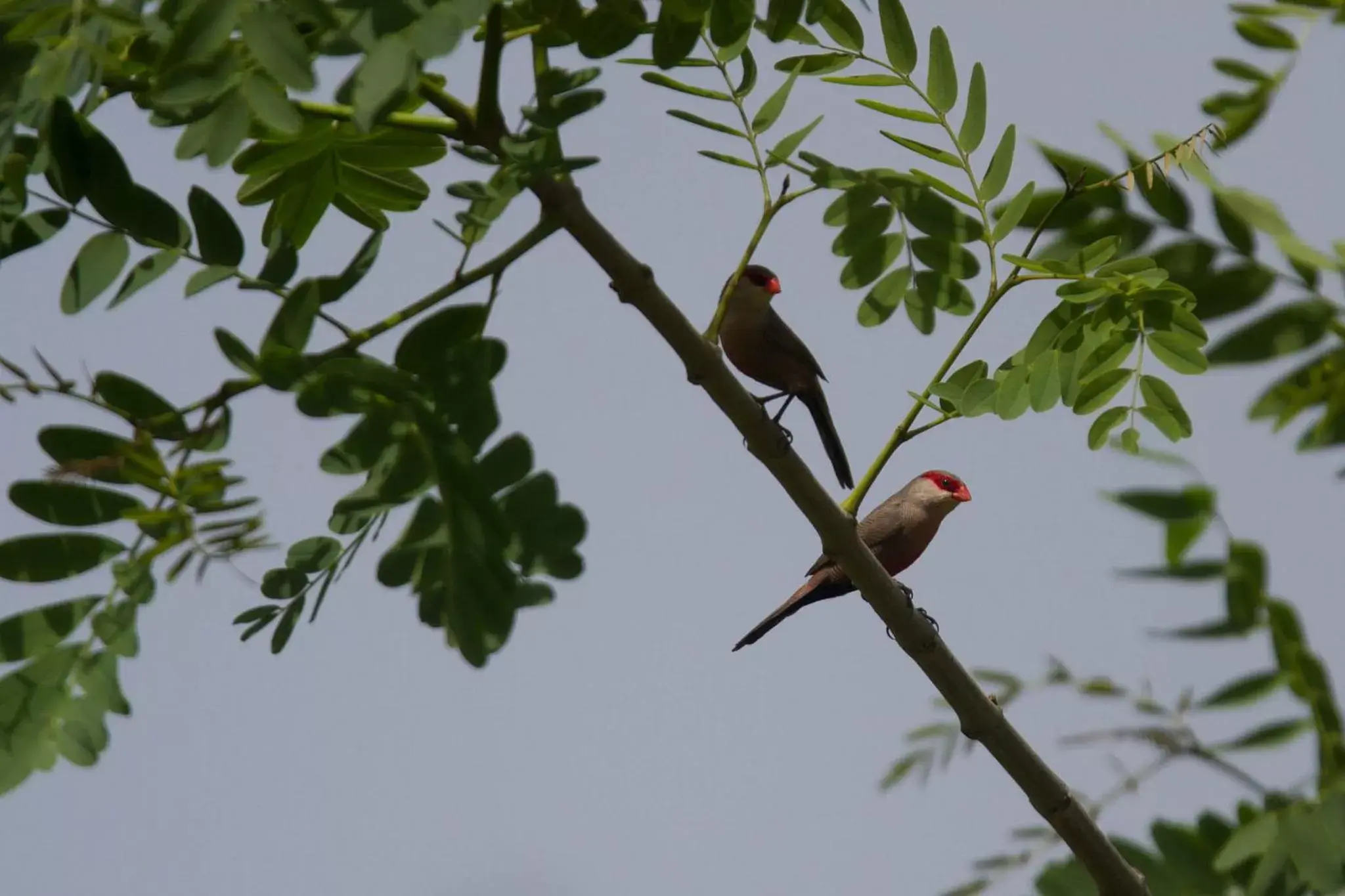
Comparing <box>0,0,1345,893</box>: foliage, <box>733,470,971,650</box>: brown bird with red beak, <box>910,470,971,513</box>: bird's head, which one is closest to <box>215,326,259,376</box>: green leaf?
<box>0,0,1345,893</box>: foliage

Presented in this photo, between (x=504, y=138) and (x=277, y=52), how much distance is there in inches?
13.9

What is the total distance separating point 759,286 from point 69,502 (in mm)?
3292

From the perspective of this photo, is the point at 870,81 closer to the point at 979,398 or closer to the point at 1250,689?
the point at 979,398

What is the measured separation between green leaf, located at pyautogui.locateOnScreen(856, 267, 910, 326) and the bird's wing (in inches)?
65.9

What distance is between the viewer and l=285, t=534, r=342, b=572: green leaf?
8.45ft

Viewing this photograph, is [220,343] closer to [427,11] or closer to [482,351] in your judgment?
[482,351]

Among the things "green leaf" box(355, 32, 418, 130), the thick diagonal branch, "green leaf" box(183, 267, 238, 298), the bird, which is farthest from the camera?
the bird

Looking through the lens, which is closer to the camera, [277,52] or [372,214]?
[277,52]

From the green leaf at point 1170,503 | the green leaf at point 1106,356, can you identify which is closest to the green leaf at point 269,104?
the green leaf at point 1170,503

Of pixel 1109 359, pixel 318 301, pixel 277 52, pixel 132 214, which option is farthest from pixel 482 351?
pixel 1109 359

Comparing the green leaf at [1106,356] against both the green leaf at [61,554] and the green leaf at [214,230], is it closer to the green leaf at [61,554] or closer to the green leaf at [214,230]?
the green leaf at [214,230]

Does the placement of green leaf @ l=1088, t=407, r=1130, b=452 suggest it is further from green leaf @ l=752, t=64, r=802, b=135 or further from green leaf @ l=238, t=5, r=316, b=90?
green leaf @ l=238, t=5, r=316, b=90

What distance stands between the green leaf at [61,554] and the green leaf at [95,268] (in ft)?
1.43

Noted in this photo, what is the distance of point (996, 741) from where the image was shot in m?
2.63
